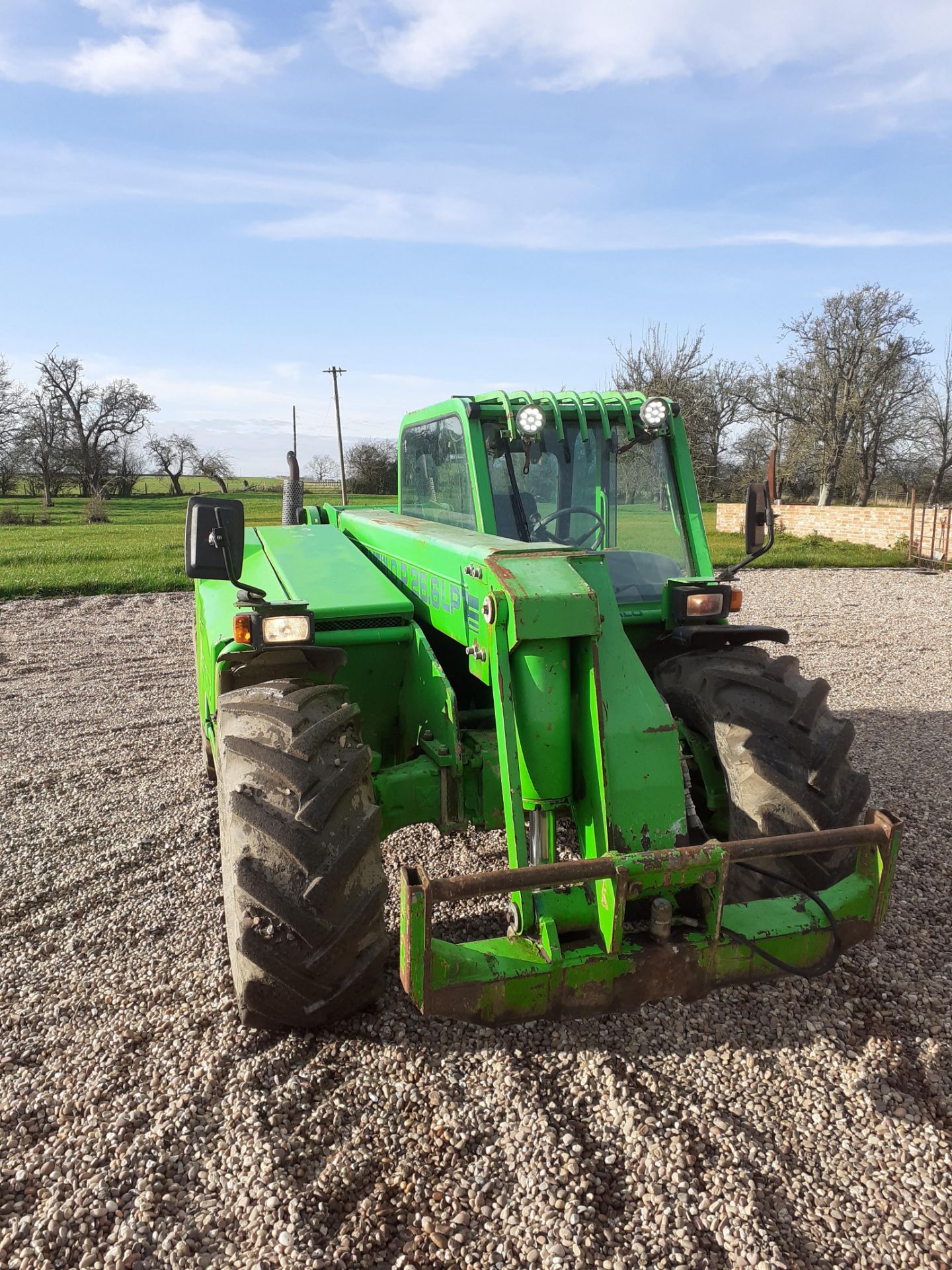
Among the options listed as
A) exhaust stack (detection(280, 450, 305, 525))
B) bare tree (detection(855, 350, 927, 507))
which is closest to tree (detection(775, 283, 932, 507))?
bare tree (detection(855, 350, 927, 507))

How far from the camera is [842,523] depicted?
22719 mm

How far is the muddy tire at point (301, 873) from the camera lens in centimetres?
261

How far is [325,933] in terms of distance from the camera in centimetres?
262

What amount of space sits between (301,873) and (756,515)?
242 centimetres

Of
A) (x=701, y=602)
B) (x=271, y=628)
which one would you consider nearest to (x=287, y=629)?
(x=271, y=628)

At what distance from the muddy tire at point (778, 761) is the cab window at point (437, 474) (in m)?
1.43

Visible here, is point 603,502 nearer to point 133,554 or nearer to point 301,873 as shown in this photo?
point 301,873

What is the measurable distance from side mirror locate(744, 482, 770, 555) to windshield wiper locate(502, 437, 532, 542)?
991 millimetres

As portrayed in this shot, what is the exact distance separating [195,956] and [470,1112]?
57.4 inches

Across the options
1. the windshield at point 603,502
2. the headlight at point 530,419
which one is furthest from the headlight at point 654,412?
the headlight at point 530,419

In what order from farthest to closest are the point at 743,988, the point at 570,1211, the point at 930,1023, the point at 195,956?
1. the point at 195,956
2. the point at 743,988
3. the point at 930,1023
4. the point at 570,1211

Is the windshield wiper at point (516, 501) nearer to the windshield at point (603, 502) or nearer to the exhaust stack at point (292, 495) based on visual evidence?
the windshield at point (603, 502)

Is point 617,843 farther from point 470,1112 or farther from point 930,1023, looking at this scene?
point 930,1023

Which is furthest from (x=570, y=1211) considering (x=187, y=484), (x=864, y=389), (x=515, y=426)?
(x=187, y=484)
